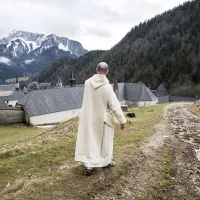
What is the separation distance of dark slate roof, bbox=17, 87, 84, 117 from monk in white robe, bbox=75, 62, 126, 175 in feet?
150

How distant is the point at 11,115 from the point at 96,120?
155ft

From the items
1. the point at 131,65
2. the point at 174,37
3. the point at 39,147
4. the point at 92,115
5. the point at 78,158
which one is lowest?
the point at 39,147

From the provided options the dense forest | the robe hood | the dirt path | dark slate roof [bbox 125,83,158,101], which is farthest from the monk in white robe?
the dense forest

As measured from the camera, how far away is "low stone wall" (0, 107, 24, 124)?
164ft

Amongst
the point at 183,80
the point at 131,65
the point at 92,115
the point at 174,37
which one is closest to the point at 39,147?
the point at 92,115

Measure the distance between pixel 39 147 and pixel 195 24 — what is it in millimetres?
184794

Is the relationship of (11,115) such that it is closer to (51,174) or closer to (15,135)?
(15,135)

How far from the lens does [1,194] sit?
19.3 ft

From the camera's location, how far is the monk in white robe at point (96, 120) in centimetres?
666

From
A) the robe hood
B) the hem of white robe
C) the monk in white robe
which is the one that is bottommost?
the hem of white robe

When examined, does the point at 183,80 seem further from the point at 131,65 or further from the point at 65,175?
the point at 65,175

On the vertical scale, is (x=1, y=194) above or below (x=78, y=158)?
below

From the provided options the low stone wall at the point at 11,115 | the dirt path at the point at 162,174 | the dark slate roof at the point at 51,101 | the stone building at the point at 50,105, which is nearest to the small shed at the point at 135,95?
the dark slate roof at the point at 51,101

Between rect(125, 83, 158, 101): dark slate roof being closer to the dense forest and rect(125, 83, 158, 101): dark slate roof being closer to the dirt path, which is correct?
the dense forest
